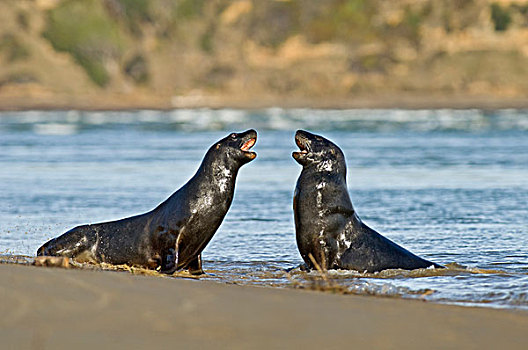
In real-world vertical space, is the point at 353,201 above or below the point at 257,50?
below

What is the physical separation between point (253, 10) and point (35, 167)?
236ft

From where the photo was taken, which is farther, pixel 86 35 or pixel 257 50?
pixel 86 35

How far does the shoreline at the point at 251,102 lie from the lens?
63.9m

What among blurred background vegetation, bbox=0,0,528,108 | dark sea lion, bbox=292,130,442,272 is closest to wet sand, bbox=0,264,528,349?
dark sea lion, bbox=292,130,442,272

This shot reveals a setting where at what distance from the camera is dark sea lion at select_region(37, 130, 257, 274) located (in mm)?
8016

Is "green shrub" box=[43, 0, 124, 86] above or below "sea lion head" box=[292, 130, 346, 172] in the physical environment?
above

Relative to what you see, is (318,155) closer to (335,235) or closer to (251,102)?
(335,235)

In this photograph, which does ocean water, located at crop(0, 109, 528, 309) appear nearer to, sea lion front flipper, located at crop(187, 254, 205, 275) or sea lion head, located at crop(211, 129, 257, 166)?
sea lion front flipper, located at crop(187, 254, 205, 275)

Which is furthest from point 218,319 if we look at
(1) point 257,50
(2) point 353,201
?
(1) point 257,50

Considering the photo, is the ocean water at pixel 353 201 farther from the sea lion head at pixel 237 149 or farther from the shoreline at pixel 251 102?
the shoreline at pixel 251 102

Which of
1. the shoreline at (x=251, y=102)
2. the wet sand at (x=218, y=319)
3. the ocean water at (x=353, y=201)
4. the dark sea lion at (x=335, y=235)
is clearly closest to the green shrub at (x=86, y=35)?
the shoreline at (x=251, y=102)

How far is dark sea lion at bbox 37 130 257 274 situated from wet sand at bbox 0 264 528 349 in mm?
1709

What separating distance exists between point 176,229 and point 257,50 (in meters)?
77.2

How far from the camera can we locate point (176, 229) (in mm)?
8016
